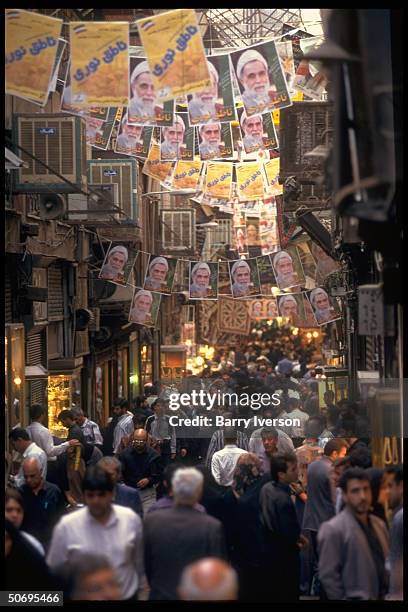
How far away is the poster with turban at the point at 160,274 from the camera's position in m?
20.1

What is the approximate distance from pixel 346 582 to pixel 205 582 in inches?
88.8

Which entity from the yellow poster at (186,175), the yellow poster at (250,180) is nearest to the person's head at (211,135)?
the yellow poster at (186,175)

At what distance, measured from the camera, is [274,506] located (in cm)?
1016

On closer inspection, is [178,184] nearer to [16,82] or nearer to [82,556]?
[16,82]

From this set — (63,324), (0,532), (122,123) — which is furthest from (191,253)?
(0,532)

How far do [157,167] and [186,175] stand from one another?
0.80m

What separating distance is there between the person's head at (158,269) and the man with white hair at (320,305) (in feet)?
8.25

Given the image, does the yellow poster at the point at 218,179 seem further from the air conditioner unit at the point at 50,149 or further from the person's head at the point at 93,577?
the person's head at the point at 93,577

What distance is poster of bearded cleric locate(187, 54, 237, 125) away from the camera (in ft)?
45.7

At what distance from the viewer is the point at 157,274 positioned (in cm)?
2017

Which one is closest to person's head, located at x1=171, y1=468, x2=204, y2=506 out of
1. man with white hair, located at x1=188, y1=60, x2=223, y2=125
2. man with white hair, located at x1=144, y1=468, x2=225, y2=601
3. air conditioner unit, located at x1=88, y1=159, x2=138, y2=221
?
man with white hair, located at x1=144, y1=468, x2=225, y2=601

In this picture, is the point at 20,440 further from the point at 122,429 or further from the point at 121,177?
the point at 121,177

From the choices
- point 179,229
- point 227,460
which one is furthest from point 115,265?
point 179,229

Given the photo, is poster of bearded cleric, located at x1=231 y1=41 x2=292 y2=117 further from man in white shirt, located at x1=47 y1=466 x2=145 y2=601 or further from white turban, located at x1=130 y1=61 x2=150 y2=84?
man in white shirt, located at x1=47 y1=466 x2=145 y2=601
